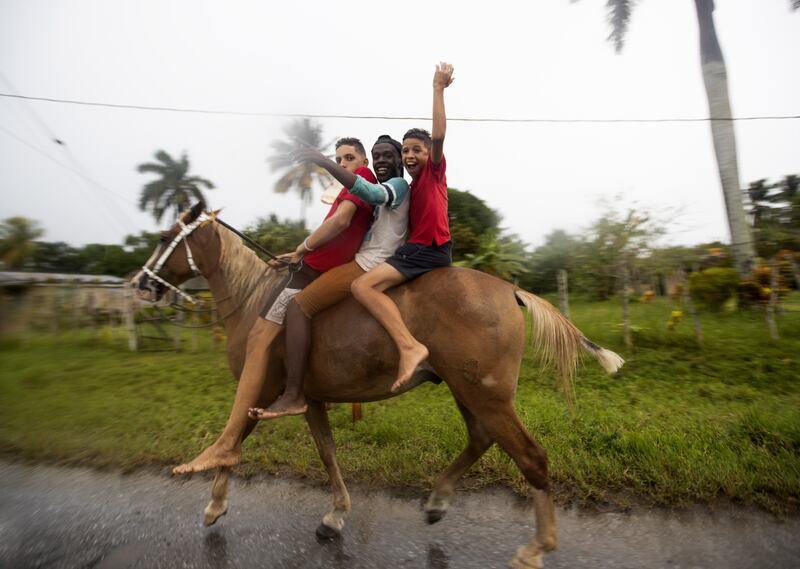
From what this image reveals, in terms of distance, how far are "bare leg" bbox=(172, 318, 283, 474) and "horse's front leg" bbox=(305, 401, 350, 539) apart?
0.63 m

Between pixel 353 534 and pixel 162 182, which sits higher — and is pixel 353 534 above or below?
below

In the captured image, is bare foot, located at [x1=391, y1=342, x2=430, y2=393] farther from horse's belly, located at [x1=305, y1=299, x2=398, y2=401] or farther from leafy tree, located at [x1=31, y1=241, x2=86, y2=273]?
leafy tree, located at [x1=31, y1=241, x2=86, y2=273]

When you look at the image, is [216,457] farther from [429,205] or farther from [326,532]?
[429,205]

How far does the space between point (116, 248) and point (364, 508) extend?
50.9 m

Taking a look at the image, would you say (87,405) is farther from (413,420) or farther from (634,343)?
(634,343)

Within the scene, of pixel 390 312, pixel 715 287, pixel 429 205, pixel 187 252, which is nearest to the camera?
pixel 390 312

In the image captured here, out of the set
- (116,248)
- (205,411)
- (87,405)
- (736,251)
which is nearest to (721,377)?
(736,251)

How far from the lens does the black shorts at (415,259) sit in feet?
9.82

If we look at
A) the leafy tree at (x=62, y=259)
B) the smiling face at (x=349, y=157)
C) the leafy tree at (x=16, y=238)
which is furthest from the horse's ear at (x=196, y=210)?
the leafy tree at (x=62, y=259)

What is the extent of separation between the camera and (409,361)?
2662 millimetres

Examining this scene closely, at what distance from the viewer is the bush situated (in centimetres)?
962

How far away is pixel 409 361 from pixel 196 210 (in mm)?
2291

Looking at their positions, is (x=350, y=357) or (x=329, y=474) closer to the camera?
(x=350, y=357)

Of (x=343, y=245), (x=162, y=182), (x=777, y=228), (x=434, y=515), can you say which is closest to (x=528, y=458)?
(x=434, y=515)
